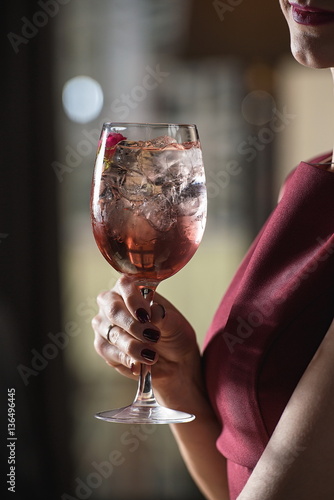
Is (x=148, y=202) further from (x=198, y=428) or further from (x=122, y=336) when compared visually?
(x=198, y=428)

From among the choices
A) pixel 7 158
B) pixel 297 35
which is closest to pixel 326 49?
pixel 297 35

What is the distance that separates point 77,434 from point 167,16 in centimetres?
199

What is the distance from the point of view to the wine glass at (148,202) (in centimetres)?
89

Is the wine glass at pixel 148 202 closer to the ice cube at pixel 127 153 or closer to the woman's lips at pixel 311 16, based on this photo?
the ice cube at pixel 127 153

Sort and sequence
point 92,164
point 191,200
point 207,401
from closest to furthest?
point 191,200 → point 207,401 → point 92,164

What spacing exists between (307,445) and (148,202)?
1.12 ft

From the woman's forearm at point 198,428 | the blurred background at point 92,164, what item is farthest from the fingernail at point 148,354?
the blurred background at point 92,164

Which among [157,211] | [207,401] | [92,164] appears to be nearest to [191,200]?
[157,211]

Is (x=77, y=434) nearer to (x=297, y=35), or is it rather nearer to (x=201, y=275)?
(x=201, y=275)

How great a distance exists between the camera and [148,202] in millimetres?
888

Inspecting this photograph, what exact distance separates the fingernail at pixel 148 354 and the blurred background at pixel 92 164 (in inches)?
84.8

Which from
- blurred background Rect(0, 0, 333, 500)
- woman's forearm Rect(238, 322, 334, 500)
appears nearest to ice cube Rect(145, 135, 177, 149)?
woman's forearm Rect(238, 322, 334, 500)

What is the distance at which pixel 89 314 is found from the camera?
3.36 meters

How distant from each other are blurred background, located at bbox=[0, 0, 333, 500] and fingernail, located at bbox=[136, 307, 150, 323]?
2.15 metres
